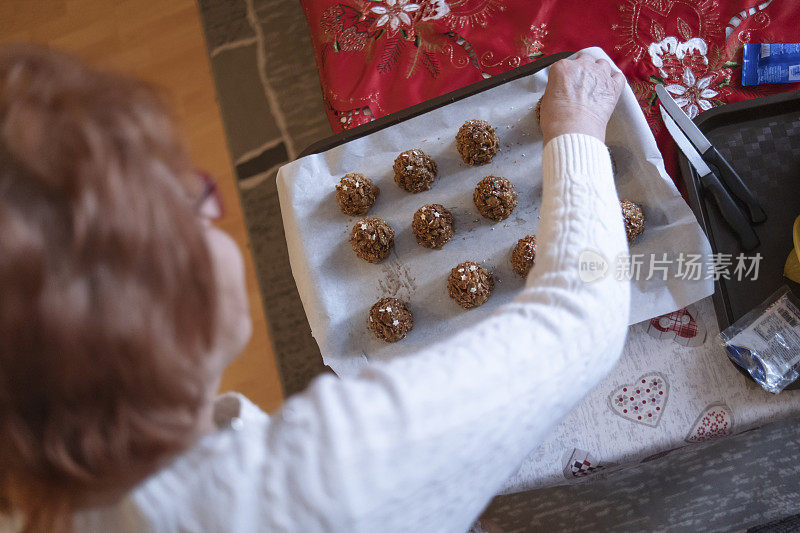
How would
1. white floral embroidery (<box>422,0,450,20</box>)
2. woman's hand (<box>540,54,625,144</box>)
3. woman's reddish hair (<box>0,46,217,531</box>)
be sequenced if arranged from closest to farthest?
woman's reddish hair (<box>0,46,217,531</box>) < woman's hand (<box>540,54,625,144</box>) < white floral embroidery (<box>422,0,450,20</box>)

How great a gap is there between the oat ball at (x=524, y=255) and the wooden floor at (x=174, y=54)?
0.77 meters

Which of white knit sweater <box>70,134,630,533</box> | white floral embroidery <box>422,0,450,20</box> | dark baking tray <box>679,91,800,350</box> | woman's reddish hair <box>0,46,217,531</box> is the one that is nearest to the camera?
woman's reddish hair <box>0,46,217,531</box>

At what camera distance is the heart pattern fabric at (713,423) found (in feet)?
2.96

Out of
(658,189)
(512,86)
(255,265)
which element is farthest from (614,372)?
(255,265)

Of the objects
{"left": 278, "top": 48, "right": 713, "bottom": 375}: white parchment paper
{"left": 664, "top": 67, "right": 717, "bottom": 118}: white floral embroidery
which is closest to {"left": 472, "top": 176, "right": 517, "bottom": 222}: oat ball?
{"left": 278, "top": 48, "right": 713, "bottom": 375}: white parchment paper

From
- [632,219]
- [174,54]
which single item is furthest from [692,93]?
[174,54]

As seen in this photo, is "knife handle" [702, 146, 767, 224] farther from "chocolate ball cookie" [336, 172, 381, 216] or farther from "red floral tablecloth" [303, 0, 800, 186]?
"chocolate ball cookie" [336, 172, 381, 216]

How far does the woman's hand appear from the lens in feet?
2.74

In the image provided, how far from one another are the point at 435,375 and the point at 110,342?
0.95 feet

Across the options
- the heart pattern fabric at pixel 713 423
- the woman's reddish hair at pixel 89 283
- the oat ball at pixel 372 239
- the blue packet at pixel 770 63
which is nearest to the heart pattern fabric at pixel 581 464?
the heart pattern fabric at pixel 713 423

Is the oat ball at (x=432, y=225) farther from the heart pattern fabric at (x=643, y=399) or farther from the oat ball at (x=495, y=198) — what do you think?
the heart pattern fabric at (x=643, y=399)

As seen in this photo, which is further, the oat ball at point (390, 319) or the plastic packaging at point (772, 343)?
the oat ball at point (390, 319)

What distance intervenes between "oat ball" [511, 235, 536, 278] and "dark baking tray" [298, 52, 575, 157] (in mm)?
339

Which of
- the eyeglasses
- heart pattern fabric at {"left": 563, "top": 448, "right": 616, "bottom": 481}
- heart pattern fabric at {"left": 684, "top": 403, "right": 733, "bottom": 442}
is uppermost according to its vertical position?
the eyeglasses
